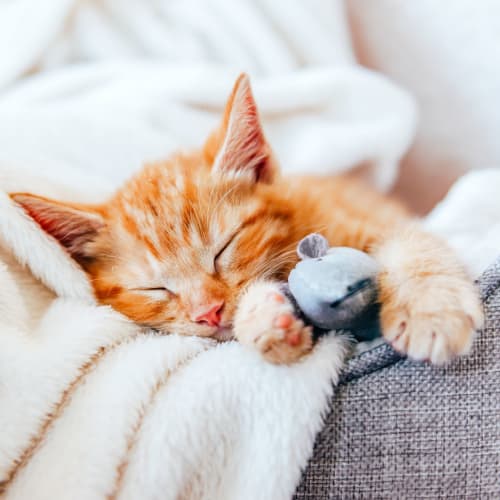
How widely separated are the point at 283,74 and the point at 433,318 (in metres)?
1.17

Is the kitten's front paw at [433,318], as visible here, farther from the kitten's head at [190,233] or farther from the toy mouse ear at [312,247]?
the kitten's head at [190,233]

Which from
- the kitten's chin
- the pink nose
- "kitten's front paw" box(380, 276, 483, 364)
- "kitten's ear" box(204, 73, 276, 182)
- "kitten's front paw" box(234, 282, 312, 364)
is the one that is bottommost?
the kitten's chin

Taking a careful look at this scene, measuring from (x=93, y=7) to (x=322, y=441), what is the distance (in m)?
1.51

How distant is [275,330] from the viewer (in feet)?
2.45

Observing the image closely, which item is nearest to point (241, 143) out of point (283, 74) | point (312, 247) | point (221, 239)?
point (221, 239)

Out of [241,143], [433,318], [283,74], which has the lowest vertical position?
[283,74]

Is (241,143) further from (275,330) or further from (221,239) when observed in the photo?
(275,330)

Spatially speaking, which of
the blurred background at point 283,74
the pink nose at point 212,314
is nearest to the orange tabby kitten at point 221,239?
the pink nose at point 212,314

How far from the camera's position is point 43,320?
2.98ft

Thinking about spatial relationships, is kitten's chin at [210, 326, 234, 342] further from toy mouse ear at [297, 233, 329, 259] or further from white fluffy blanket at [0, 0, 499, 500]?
toy mouse ear at [297, 233, 329, 259]

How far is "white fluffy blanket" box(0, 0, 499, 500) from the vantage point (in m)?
0.73

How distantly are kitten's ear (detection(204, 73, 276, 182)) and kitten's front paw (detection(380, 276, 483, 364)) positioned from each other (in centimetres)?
39

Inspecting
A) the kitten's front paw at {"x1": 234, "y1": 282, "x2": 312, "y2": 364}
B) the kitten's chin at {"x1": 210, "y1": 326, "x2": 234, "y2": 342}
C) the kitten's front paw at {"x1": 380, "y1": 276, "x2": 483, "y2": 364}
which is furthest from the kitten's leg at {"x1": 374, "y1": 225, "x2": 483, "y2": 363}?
the kitten's chin at {"x1": 210, "y1": 326, "x2": 234, "y2": 342}

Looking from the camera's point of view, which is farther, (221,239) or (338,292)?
(221,239)
